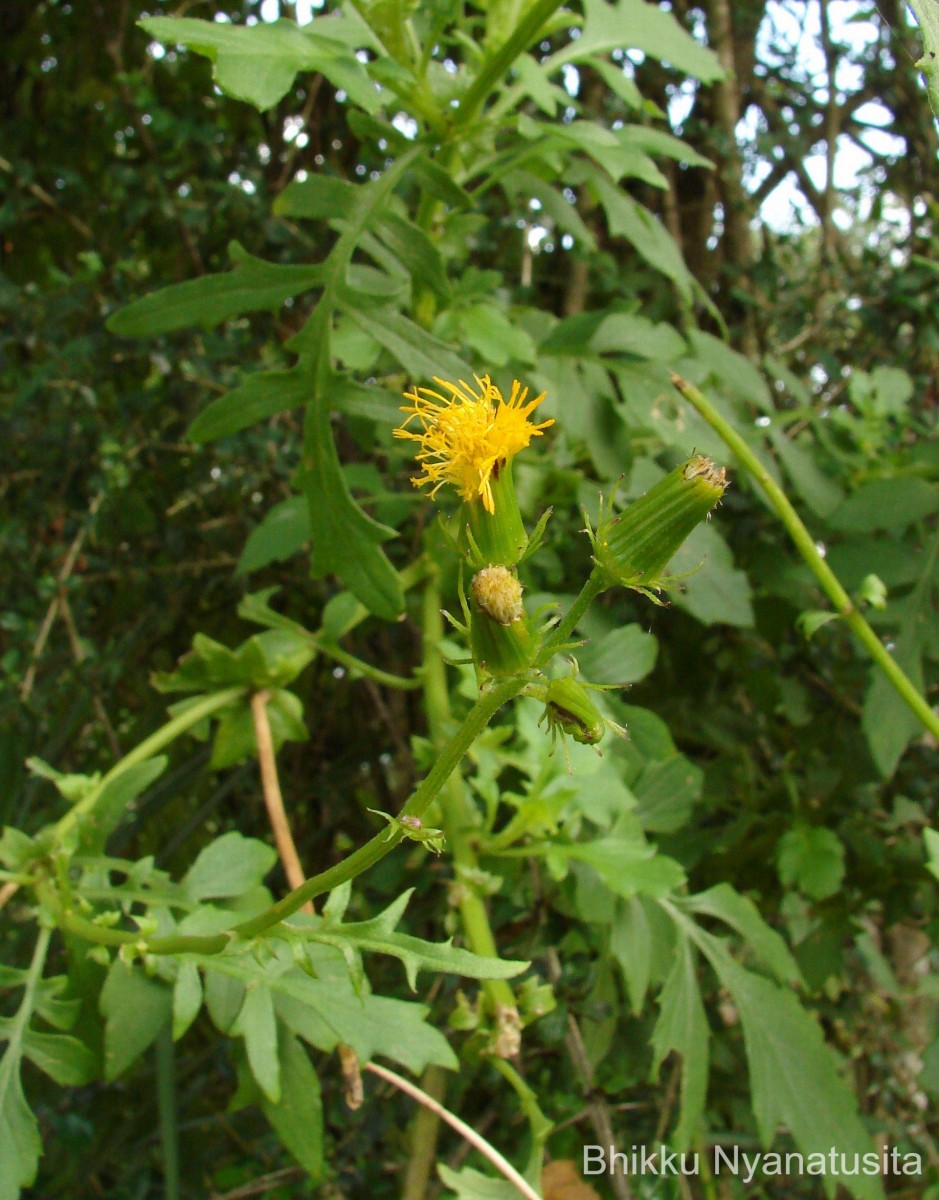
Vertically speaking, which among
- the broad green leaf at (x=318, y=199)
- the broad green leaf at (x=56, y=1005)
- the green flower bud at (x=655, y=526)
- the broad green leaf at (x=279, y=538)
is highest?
the broad green leaf at (x=318, y=199)

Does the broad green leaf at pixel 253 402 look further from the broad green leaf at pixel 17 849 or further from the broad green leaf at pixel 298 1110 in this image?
the broad green leaf at pixel 298 1110

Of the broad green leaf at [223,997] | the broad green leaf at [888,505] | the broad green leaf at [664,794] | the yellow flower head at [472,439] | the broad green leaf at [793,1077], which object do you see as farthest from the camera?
the broad green leaf at [888,505]

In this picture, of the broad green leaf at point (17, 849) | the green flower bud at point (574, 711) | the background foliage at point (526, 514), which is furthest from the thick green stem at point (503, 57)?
the broad green leaf at point (17, 849)

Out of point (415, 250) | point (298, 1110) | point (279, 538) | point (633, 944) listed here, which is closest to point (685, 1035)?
point (633, 944)

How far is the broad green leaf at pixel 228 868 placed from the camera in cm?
91

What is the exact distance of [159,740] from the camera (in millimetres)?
1031

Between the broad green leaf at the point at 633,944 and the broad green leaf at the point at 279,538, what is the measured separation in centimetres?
51

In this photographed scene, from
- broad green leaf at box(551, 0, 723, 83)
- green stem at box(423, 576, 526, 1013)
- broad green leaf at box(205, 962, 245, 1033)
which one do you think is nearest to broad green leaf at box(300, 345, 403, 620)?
green stem at box(423, 576, 526, 1013)

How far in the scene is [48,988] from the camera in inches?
34.1

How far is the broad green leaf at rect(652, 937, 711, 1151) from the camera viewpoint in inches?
36.9

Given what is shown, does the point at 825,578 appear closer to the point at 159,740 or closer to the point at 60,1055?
the point at 159,740

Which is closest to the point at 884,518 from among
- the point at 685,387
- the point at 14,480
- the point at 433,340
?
the point at 685,387

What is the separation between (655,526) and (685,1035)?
60 cm

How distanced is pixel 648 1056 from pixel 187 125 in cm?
144
